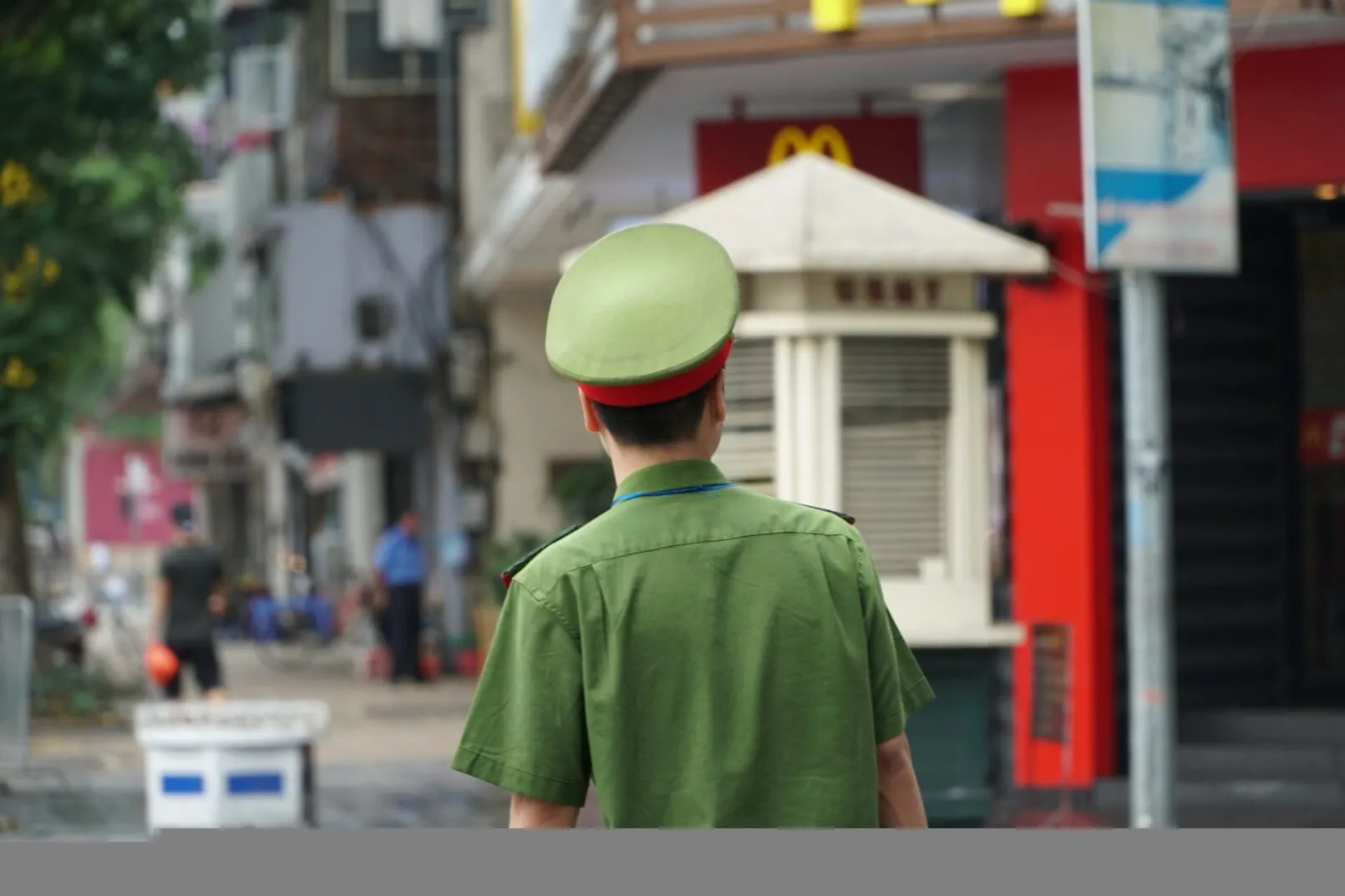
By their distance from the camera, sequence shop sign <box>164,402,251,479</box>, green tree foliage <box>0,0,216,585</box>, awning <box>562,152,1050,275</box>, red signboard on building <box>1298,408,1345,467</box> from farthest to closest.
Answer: shop sign <box>164,402,251,479</box> < green tree foliage <box>0,0,216,585</box> < red signboard on building <box>1298,408,1345,467</box> < awning <box>562,152,1050,275</box>

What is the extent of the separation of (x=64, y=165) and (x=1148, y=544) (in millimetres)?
13805

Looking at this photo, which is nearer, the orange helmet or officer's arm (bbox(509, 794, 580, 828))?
officer's arm (bbox(509, 794, 580, 828))

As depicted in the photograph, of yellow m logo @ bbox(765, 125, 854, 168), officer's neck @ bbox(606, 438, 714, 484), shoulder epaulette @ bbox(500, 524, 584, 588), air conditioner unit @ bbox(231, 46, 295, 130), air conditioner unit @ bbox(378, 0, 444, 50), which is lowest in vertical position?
shoulder epaulette @ bbox(500, 524, 584, 588)

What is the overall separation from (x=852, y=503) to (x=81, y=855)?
27.2 ft

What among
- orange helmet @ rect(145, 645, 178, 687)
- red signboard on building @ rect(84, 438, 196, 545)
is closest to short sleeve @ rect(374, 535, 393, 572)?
orange helmet @ rect(145, 645, 178, 687)

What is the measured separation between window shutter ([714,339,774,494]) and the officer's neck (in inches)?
297

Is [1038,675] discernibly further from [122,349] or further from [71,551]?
[71,551]

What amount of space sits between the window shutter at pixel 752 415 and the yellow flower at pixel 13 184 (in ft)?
32.7

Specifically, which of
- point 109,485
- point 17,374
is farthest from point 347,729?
point 109,485

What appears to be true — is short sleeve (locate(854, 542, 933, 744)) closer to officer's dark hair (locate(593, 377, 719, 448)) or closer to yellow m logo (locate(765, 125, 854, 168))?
officer's dark hair (locate(593, 377, 719, 448))

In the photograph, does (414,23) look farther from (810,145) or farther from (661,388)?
(661,388)

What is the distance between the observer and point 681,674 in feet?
10.3

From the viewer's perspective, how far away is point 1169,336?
610 inches

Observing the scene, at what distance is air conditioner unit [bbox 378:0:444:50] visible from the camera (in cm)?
3073
